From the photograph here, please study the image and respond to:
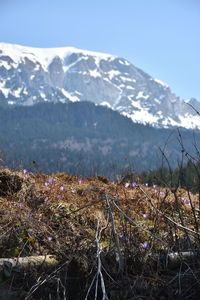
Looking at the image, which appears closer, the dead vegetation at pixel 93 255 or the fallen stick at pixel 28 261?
the dead vegetation at pixel 93 255

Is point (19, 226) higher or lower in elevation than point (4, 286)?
higher

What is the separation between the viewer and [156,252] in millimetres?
2922

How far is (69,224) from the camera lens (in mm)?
3492

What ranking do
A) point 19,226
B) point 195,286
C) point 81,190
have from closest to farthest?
point 195,286 < point 19,226 < point 81,190

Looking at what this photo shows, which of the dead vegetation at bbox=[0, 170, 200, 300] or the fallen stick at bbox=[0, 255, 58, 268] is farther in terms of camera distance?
the fallen stick at bbox=[0, 255, 58, 268]

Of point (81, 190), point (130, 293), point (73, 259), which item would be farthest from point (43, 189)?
point (130, 293)

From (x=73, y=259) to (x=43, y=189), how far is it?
1897 mm

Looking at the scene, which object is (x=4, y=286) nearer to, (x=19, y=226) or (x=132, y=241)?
(x=19, y=226)

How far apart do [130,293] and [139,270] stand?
28 cm

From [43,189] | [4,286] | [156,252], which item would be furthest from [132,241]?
[43,189]

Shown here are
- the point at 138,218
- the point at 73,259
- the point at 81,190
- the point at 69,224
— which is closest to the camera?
the point at 73,259

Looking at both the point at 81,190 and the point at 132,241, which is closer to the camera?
the point at 132,241

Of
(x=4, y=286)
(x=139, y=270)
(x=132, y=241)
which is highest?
(x=132, y=241)

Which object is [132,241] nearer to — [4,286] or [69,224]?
[69,224]
